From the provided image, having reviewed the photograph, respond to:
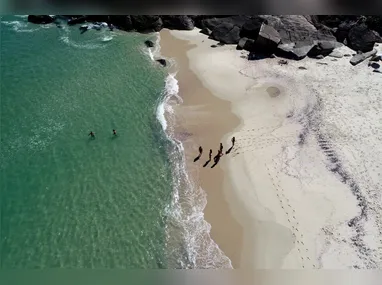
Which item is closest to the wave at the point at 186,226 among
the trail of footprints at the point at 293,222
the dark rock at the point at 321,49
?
the trail of footprints at the point at 293,222

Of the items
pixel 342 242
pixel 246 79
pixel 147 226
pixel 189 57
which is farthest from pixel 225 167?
pixel 189 57

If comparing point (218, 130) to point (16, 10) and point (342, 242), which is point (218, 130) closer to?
point (342, 242)

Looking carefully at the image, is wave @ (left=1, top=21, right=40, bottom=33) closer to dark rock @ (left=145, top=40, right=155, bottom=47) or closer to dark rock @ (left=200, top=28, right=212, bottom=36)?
dark rock @ (left=145, top=40, right=155, bottom=47)

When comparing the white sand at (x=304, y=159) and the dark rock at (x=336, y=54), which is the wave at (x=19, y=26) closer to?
the white sand at (x=304, y=159)

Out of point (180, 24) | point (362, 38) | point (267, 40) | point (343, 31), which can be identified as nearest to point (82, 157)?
point (180, 24)

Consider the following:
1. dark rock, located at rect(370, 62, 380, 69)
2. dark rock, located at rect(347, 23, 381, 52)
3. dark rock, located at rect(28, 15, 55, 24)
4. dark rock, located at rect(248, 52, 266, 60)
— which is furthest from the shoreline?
dark rock, located at rect(347, 23, 381, 52)

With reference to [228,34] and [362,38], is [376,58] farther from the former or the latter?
[228,34]
